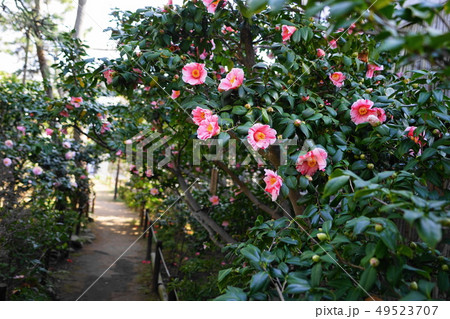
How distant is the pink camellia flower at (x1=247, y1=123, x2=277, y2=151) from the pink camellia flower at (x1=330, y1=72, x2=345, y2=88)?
1.64 ft

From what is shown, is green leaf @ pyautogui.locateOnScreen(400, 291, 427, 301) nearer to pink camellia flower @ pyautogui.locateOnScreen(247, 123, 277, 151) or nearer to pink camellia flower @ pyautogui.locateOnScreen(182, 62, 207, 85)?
→ pink camellia flower @ pyautogui.locateOnScreen(247, 123, 277, 151)

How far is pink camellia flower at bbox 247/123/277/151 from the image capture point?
3.73 ft

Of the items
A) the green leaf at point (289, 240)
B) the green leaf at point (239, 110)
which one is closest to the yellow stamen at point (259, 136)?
the green leaf at point (239, 110)

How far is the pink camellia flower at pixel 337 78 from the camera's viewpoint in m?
1.45

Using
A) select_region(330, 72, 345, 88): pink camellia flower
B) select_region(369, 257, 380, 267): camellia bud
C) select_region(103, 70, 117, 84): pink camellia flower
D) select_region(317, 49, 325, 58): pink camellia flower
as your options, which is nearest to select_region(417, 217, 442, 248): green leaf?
select_region(369, 257, 380, 267): camellia bud

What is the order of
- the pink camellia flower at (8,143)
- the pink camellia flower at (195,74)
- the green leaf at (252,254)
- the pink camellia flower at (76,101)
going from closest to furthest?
1. the green leaf at (252,254)
2. the pink camellia flower at (195,74)
3. the pink camellia flower at (76,101)
4. the pink camellia flower at (8,143)

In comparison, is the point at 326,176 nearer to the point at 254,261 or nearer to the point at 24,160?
the point at 254,261

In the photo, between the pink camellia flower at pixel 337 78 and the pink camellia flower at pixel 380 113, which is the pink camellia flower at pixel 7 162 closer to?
the pink camellia flower at pixel 337 78

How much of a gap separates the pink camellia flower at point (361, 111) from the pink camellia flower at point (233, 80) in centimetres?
43

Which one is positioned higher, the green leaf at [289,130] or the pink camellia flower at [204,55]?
the pink camellia flower at [204,55]

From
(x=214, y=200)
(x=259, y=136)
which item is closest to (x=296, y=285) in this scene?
(x=259, y=136)

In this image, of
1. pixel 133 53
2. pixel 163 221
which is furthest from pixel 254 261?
pixel 163 221

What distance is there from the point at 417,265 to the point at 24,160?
317cm
